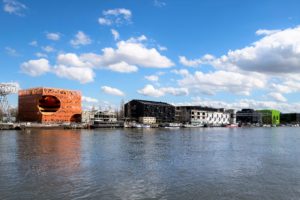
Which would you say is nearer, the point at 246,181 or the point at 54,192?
the point at 54,192

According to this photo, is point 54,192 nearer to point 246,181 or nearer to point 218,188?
point 218,188

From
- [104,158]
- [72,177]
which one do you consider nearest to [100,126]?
[104,158]

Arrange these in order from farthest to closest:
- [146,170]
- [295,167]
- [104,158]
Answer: [104,158] < [295,167] < [146,170]

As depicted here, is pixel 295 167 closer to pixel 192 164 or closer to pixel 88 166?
pixel 192 164

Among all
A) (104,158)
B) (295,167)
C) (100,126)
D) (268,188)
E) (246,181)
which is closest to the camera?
(268,188)

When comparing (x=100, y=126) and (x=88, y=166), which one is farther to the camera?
(x=100, y=126)

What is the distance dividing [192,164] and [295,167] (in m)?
11.9

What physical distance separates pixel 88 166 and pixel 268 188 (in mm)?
19978

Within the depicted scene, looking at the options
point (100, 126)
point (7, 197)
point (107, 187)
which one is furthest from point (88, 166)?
point (100, 126)

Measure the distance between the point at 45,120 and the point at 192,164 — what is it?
523 ft

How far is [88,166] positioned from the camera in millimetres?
42500

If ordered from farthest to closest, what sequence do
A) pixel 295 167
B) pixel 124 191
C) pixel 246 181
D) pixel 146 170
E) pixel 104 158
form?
pixel 104 158 < pixel 295 167 < pixel 146 170 < pixel 246 181 < pixel 124 191

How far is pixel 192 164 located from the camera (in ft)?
148

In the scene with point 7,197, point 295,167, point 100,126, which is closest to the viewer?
point 7,197
